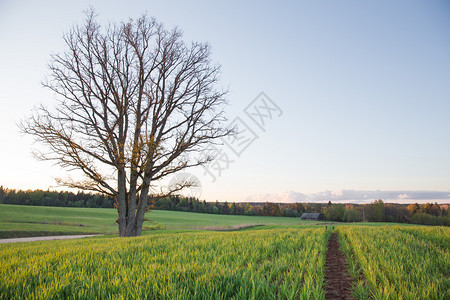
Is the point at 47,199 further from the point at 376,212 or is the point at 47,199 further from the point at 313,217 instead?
the point at 376,212

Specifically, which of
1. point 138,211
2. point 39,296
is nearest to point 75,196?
point 138,211

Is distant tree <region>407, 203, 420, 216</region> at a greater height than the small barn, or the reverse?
distant tree <region>407, 203, 420, 216</region>

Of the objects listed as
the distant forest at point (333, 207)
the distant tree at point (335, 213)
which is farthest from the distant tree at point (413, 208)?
the distant tree at point (335, 213)

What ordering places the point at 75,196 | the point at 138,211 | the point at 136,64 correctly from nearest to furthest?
the point at 138,211, the point at 136,64, the point at 75,196

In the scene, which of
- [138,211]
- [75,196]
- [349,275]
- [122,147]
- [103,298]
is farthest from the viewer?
[75,196]

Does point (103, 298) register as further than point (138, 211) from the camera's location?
No

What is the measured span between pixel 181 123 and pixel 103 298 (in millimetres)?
14980

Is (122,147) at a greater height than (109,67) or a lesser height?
lesser

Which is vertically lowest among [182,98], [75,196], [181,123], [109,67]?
[75,196]

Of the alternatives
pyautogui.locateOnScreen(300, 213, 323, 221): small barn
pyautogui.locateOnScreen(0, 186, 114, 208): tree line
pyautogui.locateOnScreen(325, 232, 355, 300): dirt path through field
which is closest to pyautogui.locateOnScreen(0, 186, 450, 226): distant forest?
pyautogui.locateOnScreen(0, 186, 114, 208): tree line

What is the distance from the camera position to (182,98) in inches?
699

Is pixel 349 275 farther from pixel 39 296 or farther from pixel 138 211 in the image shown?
pixel 138 211

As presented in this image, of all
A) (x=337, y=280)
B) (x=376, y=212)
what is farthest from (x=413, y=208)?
(x=337, y=280)

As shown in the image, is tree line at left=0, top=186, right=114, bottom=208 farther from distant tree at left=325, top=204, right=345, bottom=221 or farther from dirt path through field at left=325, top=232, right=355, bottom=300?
dirt path through field at left=325, top=232, right=355, bottom=300
